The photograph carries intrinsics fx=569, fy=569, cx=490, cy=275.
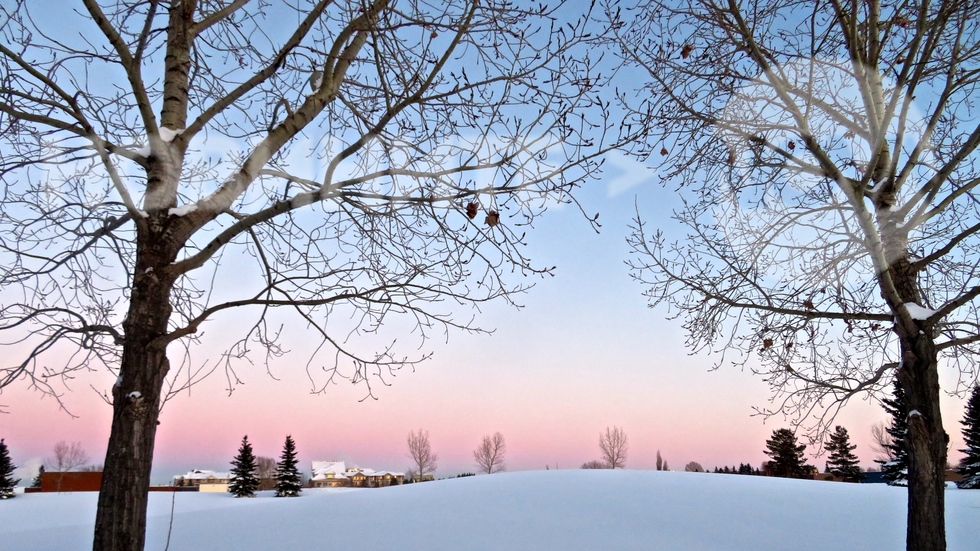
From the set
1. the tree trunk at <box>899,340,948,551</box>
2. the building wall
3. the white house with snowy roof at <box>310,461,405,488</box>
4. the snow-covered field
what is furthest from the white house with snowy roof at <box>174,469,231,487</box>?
the tree trunk at <box>899,340,948,551</box>

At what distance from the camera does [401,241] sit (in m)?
4.11

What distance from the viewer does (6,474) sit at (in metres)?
22.2

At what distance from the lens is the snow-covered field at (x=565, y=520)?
6922 millimetres

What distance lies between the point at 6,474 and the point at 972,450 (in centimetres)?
3660

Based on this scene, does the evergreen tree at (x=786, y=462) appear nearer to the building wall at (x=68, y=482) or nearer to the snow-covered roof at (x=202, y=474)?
the building wall at (x=68, y=482)

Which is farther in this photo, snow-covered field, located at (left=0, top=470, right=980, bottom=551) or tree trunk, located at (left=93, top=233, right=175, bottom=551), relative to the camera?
snow-covered field, located at (left=0, top=470, right=980, bottom=551)

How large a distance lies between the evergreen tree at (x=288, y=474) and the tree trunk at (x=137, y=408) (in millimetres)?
23492

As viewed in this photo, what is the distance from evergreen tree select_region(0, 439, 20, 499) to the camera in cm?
2181

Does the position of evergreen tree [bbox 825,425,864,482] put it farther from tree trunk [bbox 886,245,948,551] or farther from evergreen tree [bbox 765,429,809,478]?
tree trunk [bbox 886,245,948,551]

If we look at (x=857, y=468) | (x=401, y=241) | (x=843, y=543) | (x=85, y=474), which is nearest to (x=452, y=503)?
(x=843, y=543)

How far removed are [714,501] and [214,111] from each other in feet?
30.2

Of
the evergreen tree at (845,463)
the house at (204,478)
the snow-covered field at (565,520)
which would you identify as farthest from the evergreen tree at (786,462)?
the house at (204,478)

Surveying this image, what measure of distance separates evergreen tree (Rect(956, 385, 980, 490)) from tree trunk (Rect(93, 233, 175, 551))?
84.1ft

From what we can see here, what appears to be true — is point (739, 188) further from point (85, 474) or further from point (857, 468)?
point (85, 474)
